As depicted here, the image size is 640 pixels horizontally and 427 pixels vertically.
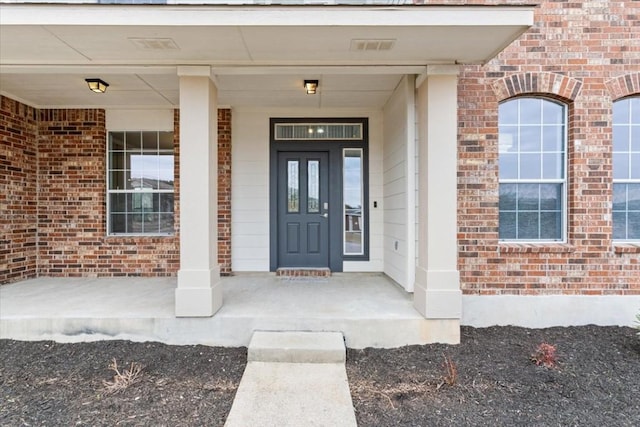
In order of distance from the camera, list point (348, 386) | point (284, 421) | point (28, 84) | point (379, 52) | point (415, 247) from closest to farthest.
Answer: point (284, 421) < point (348, 386) < point (379, 52) < point (415, 247) < point (28, 84)

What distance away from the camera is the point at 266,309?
3.98 m

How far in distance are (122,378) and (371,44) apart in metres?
3.63

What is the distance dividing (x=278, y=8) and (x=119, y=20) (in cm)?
134

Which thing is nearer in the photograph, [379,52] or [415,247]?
[379,52]

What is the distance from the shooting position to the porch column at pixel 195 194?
375 cm

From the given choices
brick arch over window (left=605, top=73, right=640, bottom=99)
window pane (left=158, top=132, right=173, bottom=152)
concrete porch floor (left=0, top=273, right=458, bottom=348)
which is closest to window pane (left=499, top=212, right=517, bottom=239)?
concrete porch floor (left=0, top=273, right=458, bottom=348)

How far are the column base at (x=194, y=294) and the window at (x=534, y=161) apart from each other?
3.56 meters

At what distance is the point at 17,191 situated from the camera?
5344 millimetres

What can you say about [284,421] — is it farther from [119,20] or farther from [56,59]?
[56,59]

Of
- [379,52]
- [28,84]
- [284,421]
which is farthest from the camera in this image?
[28,84]

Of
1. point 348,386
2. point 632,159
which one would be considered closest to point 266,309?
point 348,386

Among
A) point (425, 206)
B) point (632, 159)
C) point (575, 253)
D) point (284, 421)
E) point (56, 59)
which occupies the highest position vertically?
point (56, 59)

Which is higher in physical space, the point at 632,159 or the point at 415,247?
the point at 632,159

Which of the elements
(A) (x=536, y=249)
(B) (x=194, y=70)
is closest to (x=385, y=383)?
(A) (x=536, y=249)
